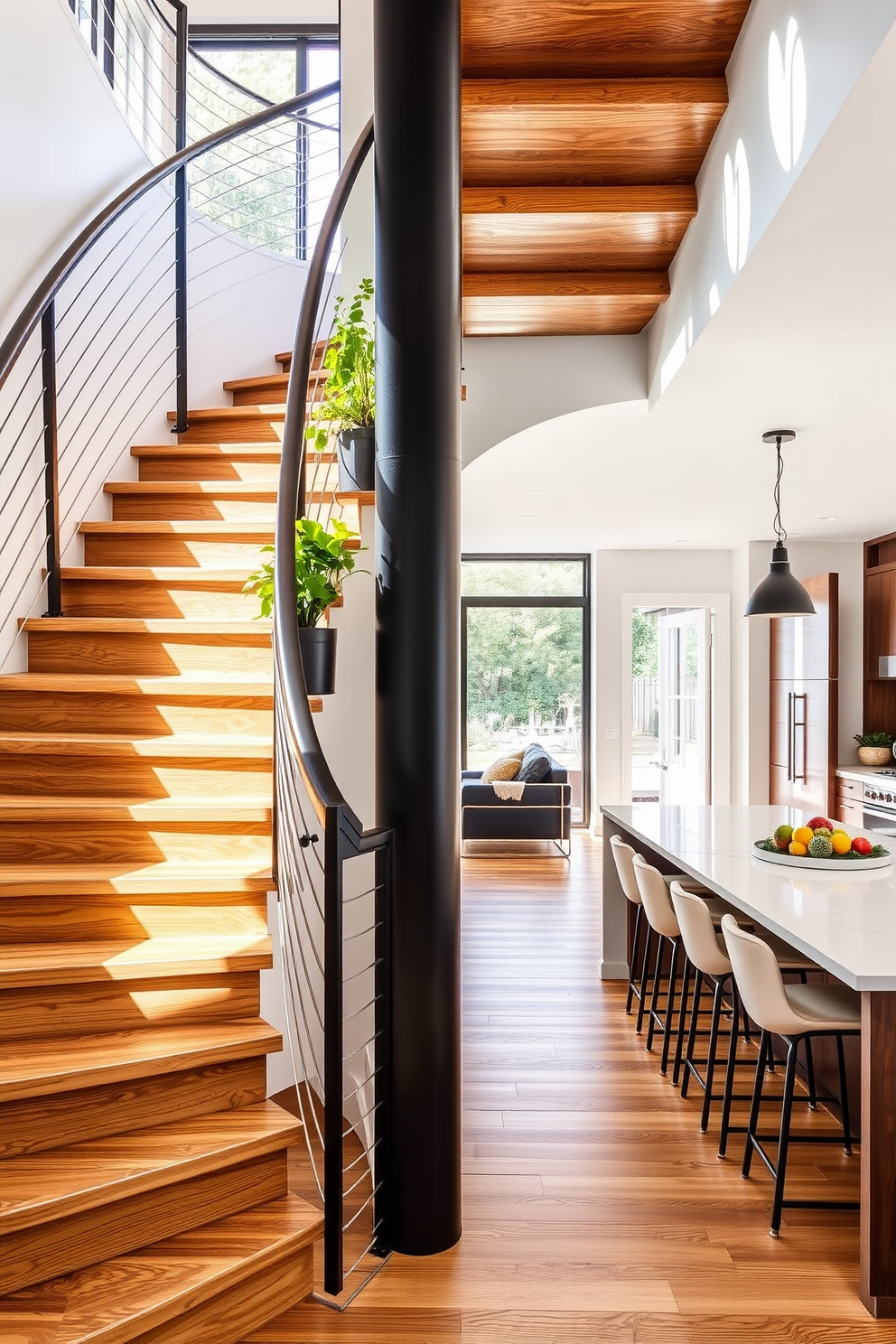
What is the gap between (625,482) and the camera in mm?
5832

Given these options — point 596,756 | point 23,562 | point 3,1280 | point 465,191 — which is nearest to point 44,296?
point 23,562

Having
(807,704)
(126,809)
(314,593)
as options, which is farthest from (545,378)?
(807,704)

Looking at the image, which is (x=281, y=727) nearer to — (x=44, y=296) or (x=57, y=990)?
(x=57, y=990)

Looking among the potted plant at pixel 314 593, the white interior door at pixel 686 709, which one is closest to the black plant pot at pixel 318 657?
the potted plant at pixel 314 593

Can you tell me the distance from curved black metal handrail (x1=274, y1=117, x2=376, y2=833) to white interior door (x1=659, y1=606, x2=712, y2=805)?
643 centimetres

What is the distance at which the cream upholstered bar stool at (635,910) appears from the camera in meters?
4.29

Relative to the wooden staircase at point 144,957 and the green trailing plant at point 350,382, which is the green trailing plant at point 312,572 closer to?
the wooden staircase at point 144,957

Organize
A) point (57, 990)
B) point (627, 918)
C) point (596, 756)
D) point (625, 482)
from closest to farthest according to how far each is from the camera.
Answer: point (57, 990) < point (627, 918) < point (625, 482) < point (596, 756)

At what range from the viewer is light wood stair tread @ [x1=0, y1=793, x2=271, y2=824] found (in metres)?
2.77

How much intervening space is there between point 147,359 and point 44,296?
1267mm

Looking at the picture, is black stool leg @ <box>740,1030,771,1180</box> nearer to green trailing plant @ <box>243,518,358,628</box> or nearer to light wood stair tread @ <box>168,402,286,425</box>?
green trailing plant @ <box>243,518,358,628</box>

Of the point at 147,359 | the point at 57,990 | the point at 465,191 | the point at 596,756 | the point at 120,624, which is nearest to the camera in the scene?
the point at 57,990

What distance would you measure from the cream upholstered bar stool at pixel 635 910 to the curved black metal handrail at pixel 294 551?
2184mm

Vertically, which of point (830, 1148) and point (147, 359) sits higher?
point (147, 359)
